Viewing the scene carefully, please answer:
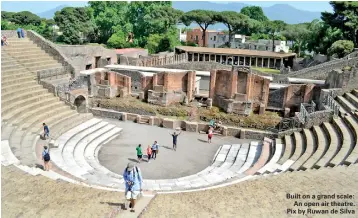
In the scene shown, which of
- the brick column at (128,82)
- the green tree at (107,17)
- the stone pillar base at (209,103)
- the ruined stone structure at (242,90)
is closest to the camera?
the ruined stone structure at (242,90)

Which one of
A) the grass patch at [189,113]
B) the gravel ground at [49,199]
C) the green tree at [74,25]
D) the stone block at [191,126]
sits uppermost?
the green tree at [74,25]

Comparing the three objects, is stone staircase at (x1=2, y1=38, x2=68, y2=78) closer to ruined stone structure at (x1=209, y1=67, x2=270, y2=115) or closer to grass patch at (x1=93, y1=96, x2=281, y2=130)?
grass patch at (x1=93, y1=96, x2=281, y2=130)

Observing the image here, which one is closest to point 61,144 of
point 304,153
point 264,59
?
point 304,153

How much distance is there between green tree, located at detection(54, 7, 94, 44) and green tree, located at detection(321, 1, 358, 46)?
43415 millimetres

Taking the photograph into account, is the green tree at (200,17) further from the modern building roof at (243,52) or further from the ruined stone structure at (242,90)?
the ruined stone structure at (242,90)

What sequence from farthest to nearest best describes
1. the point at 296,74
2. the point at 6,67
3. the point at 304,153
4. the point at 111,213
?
the point at 296,74 < the point at 6,67 < the point at 304,153 < the point at 111,213

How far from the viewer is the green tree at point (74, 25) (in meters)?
62.2

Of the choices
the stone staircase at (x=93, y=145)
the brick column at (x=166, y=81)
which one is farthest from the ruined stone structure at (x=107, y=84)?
the stone staircase at (x=93, y=145)

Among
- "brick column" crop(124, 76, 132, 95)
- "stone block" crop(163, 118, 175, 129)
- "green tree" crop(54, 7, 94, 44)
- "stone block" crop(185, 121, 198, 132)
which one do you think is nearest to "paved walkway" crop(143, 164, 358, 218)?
"stone block" crop(185, 121, 198, 132)

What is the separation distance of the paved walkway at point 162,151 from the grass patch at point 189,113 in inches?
77.8

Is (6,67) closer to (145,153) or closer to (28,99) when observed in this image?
(28,99)

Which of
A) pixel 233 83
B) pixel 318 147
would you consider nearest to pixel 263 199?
pixel 318 147

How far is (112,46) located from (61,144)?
1744 inches

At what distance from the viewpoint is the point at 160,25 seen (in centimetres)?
6181
